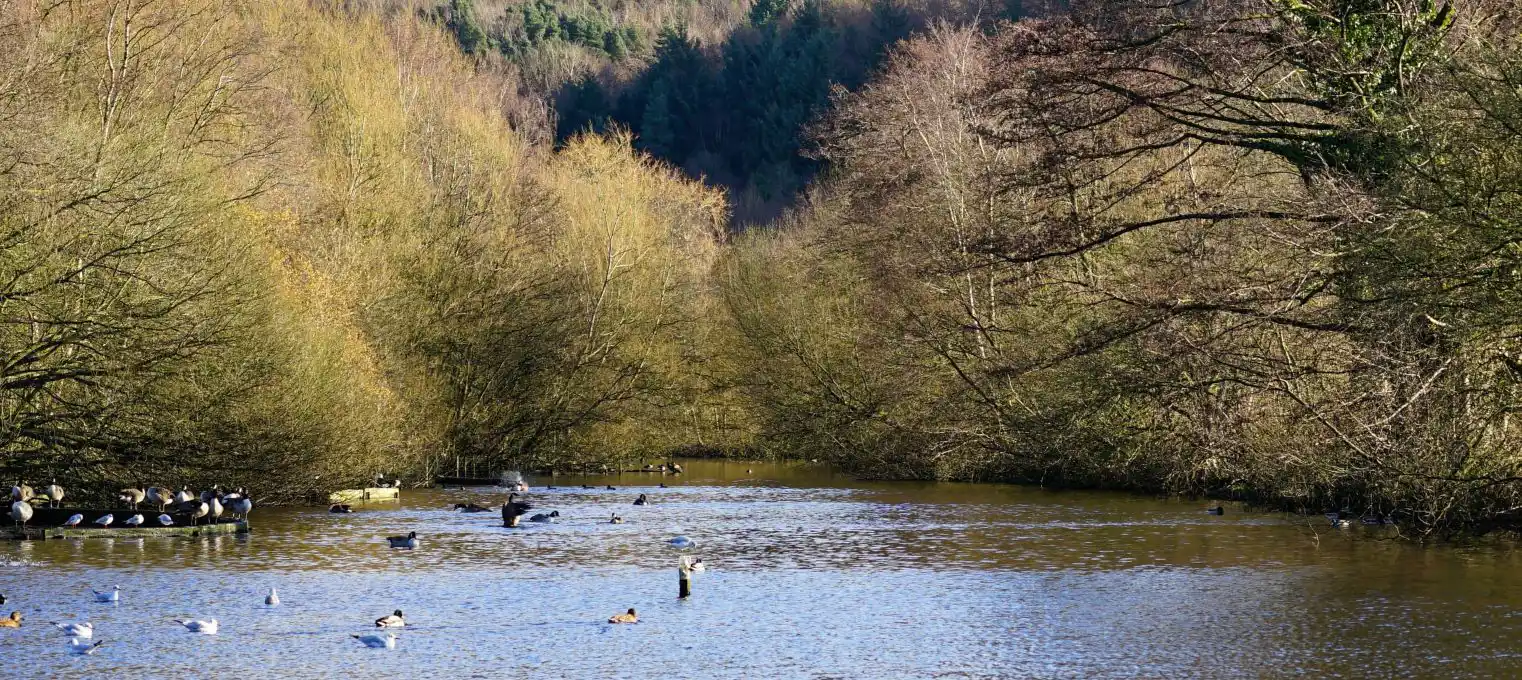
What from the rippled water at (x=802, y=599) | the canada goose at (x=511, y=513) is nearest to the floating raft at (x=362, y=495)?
the rippled water at (x=802, y=599)

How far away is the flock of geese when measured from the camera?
29609 mm

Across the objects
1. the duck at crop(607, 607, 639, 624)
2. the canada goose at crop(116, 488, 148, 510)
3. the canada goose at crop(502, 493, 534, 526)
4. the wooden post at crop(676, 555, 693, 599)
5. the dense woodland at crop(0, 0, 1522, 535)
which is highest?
the dense woodland at crop(0, 0, 1522, 535)

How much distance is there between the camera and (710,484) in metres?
48.2

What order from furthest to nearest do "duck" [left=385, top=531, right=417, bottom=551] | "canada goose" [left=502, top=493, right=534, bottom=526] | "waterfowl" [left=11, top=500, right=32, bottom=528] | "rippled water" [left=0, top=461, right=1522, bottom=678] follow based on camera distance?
"canada goose" [left=502, top=493, right=534, bottom=526] → "duck" [left=385, top=531, right=417, bottom=551] → "waterfowl" [left=11, top=500, right=32, bottom=528] → "rippled water" [left=0, top=461, right=1522, bottom=678]

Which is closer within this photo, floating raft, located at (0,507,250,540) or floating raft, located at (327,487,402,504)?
floating raft, located at (0,507,250,540)

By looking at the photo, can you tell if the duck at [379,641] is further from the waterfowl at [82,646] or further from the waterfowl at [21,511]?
the waterfowl at [21,511]

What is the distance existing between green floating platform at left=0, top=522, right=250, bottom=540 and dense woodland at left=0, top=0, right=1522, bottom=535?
1.91 m

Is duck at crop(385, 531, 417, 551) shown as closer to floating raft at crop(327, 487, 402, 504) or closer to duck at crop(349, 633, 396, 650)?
floating raft at crop(327, 487, 402, 504)

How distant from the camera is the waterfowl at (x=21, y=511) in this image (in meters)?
28.6

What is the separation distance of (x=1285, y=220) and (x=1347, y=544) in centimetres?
551

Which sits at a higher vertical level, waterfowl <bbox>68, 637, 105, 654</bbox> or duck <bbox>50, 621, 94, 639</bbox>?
duck <bbox>50, 621, 94, 639</bbox>

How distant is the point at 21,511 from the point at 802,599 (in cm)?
1476

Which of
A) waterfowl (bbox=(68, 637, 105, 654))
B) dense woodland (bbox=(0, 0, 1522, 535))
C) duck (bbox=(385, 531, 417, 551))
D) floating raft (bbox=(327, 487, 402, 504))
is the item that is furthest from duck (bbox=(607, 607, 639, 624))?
floating raft (bbox=(327, 487, 402, 504))

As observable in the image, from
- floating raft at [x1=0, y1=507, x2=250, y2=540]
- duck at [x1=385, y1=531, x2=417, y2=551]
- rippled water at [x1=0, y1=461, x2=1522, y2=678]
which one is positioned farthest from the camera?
floating raft at [x1=0, y1=507, x2=250, y2=540]
